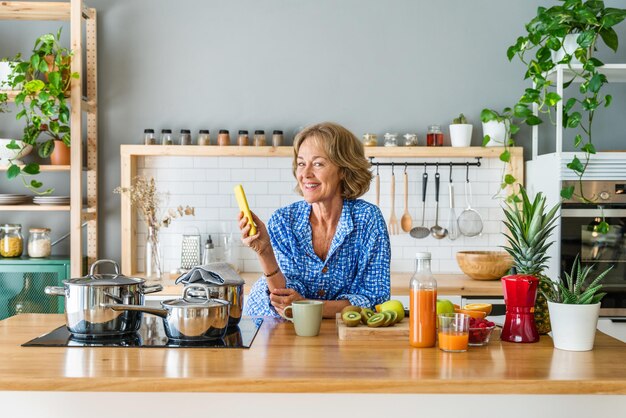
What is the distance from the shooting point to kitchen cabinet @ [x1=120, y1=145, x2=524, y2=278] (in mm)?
4871

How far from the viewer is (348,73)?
16.8 ft

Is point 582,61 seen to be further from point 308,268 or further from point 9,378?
point 9,378

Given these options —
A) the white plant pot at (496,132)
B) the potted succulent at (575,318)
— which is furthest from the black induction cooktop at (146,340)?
the white plant pot at (496,132)

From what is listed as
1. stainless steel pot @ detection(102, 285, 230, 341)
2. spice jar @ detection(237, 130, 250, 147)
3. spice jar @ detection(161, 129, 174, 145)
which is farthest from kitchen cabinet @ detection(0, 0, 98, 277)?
stainless steel pot @ detection(102, 285, 230, 341)

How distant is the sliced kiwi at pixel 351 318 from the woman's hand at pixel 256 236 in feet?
1.52

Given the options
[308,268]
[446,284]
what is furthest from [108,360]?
[446,284]

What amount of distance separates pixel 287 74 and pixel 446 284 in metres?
1.85

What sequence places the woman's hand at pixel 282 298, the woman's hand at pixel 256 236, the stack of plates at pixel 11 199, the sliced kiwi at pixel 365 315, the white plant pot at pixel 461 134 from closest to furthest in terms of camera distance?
the sliced kiwi at pixel 365 315 < the woman's hand at pixel 256 236 < the woman's hand at pixel 282 298 < the stack of plates at pixel 11 199 < the white plant pot at pixel 461 134

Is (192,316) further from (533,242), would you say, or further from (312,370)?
(533,242)

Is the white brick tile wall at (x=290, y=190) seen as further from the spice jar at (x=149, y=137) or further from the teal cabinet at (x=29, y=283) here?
the teal cabinet at (x=29, y=283)

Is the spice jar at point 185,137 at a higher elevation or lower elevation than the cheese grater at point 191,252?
higher

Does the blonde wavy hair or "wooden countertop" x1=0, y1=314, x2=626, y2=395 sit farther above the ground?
the blonde wavy hair

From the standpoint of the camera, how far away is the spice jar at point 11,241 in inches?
189

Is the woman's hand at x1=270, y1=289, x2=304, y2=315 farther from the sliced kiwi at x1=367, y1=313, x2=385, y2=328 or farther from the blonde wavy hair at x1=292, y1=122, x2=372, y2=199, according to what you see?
the blonde wavy hair at x1=292, y1=122, x2=372, y2=199
